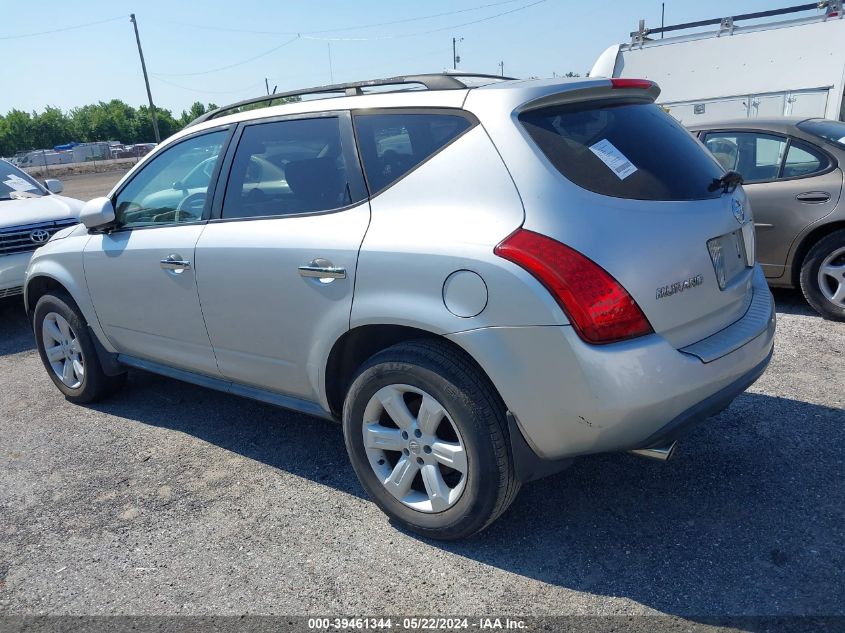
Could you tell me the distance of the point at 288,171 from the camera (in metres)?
3.41

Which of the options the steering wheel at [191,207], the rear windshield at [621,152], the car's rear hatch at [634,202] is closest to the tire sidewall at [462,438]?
the car's rear hatch at [634,202]

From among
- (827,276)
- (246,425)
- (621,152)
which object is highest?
(621,152)

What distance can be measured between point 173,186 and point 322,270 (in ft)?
4.86

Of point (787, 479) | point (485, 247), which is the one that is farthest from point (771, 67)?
point (485, 247)

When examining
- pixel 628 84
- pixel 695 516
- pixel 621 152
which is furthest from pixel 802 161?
pixel 695 516

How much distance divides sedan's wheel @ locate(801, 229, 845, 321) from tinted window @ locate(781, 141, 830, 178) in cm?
54

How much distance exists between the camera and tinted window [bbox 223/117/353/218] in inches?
126

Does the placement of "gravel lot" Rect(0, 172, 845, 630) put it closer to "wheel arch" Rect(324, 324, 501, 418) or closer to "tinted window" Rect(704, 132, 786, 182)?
"wheel arch" Rect(324, 324, 501, 418)

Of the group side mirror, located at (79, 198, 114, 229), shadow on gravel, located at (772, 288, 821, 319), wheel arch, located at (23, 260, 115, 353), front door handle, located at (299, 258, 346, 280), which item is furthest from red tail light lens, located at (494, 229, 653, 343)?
shadow on gravel, located at (772, 288, 821, 319)

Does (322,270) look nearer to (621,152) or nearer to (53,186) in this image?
(621,152)

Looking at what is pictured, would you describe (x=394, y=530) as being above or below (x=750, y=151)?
below

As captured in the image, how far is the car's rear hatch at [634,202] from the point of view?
8.24 feet

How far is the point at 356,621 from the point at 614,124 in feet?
7.15

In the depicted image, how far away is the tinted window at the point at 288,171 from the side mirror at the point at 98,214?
3.06 feet
